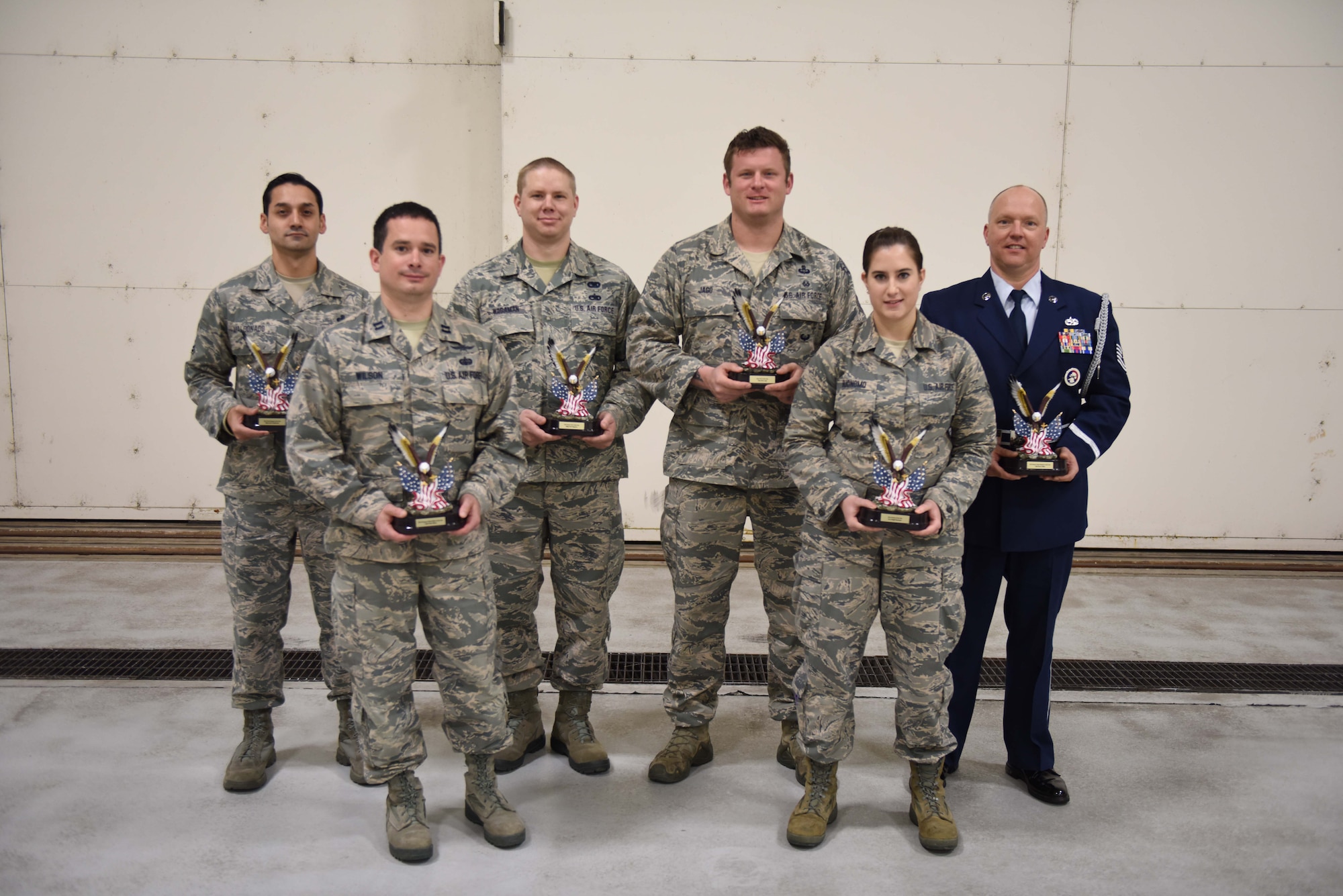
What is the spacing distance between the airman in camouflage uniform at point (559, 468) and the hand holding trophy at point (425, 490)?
48 cm

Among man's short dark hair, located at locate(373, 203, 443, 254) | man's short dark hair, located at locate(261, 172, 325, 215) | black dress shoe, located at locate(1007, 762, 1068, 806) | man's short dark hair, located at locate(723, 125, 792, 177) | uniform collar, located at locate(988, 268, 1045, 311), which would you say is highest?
man's short dark hair, located at locate(723, 125, 792, 177)

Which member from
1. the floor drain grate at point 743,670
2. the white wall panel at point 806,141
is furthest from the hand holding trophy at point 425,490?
the white wall panel at point 806,141

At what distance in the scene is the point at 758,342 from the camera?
268cm

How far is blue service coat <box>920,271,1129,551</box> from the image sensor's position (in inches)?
104

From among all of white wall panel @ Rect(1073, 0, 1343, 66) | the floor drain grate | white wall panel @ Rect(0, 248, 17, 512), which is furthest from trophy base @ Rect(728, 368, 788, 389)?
white wall panel @ Rect(0, 248, 17, 512)

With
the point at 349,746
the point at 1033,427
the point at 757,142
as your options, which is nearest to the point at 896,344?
the point at 1033,427

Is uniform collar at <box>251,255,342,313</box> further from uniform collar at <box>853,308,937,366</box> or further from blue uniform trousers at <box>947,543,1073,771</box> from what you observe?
blue uniform trousers at <box>947,543,1073,771</box>

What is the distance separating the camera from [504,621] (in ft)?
9.54

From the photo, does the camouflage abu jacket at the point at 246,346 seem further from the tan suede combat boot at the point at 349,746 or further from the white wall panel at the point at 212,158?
the white wall panel at the point at 212,158

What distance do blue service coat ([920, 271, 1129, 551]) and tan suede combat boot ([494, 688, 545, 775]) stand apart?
5.00ft

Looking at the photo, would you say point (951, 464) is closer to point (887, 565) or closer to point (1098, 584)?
point (887, 565)

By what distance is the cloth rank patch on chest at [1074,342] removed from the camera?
104 inches

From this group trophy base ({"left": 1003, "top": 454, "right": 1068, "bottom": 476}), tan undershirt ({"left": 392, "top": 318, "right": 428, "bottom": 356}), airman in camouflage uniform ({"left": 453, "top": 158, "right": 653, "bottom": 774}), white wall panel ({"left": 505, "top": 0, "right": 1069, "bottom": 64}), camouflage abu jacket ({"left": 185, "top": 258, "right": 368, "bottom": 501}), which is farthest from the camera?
white wall panel ({"left": 505, "top": 0, "right": 1069, "bottom": 64})

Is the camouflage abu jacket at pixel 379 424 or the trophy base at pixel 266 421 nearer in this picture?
the camouflage abu jacket at pixel 379 424
